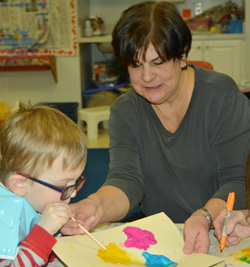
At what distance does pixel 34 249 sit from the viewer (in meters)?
0.93

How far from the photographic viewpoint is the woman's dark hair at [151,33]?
50.8 inches

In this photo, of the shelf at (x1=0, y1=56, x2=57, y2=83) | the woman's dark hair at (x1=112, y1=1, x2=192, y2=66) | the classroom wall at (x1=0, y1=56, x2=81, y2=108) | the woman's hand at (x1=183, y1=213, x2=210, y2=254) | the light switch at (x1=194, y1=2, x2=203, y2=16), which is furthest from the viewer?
the light switch at (x1=194, y1=2, x2=203, y2=16)

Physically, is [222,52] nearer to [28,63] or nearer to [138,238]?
[28,63]

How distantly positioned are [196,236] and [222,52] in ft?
11.2

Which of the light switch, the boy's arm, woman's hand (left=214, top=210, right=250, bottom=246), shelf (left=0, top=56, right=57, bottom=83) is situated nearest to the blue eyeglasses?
the boy's arm

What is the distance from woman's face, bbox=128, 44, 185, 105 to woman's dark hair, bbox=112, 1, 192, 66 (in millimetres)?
21

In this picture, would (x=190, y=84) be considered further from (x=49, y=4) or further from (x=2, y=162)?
(x=49, y=4)

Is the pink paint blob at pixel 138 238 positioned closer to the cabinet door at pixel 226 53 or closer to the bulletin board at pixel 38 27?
the bulletin board at pixel 38 27

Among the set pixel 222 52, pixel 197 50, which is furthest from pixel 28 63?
pixel 222 52

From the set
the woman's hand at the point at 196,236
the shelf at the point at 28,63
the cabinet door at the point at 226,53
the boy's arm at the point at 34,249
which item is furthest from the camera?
the cabinet door at the point at 226,53

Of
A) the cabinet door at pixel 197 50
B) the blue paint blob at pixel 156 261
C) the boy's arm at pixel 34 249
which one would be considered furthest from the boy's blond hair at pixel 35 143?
the cabinet door at pixel 197 50

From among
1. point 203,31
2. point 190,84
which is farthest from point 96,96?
point 190,84

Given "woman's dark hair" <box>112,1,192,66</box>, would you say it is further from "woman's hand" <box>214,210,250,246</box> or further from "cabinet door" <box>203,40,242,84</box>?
"cabinet door" <box>203,40,242,84</box>

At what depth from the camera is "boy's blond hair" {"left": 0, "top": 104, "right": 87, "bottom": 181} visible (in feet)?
3.23
